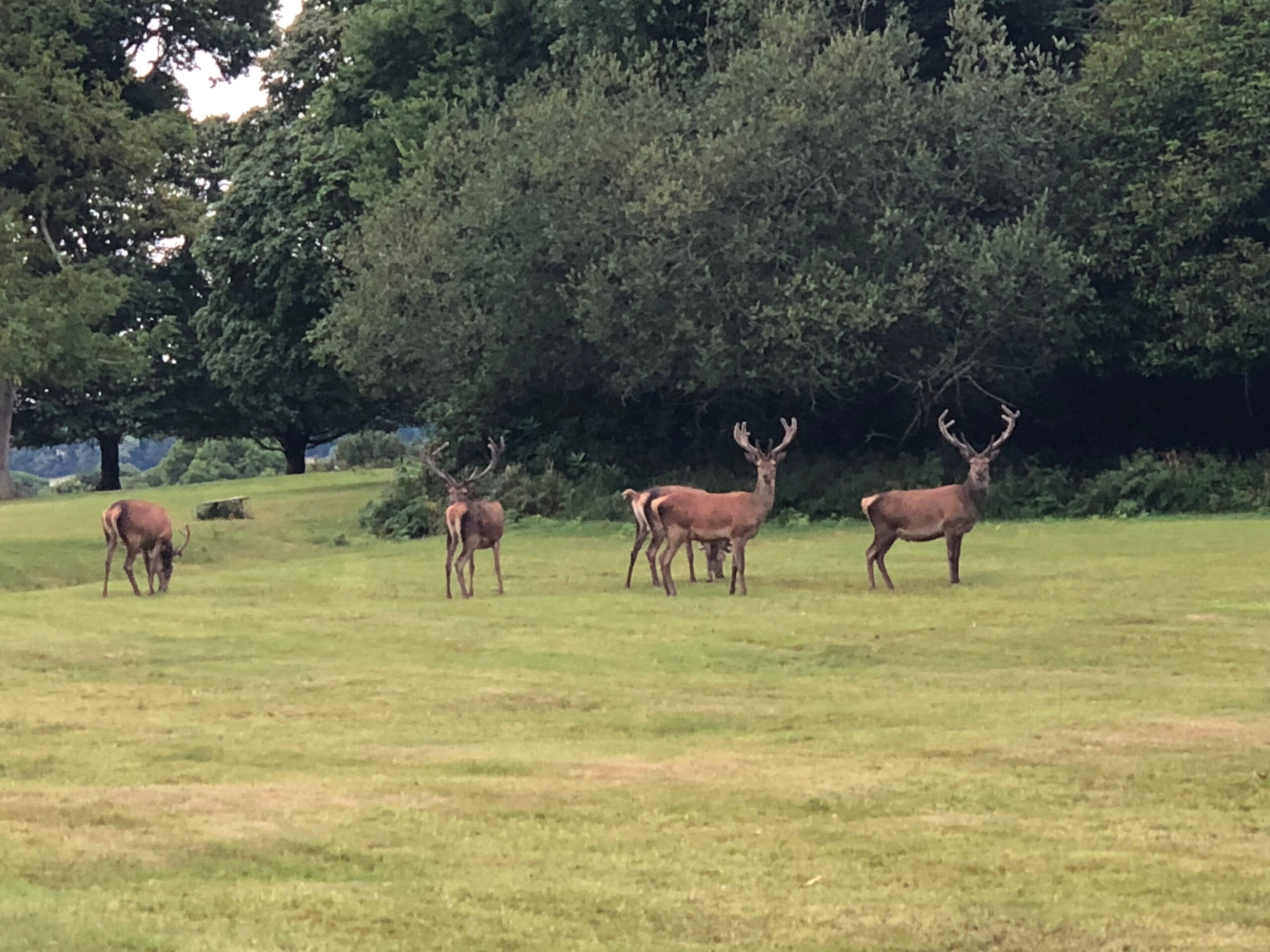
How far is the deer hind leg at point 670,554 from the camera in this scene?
67.5ft

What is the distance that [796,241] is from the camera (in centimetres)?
3111

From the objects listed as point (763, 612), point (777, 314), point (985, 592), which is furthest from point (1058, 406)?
point (763, 612)

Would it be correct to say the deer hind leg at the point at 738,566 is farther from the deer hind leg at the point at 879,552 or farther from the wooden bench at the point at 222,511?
the wooden bench at the point at 222,511

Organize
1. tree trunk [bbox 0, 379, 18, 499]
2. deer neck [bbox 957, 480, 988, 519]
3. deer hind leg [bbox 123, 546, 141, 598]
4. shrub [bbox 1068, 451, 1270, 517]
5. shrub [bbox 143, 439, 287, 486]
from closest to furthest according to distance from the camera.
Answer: deer neck [bbox 957, 480, 988, 519], deer hind leg [bbox 123, 546, 141, 598], shrub [bbox 1068, 451, 1270, 517], tree trunk [bbox 0, 379, 18, 499], shrub [bbox 143, 439, 287, 486]

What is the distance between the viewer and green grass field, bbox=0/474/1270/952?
25.7 ft

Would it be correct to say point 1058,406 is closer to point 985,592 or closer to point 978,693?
point 985,592

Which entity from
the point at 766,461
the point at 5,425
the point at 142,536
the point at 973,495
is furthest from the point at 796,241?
the point at 5,425

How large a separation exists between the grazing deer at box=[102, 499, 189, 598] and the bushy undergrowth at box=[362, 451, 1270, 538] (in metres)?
11.2

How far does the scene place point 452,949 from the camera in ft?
24.1

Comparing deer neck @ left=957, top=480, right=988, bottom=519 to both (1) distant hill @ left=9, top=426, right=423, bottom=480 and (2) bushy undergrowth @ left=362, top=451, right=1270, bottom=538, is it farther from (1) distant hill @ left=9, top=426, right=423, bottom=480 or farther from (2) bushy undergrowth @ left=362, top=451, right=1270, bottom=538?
(1) distant hill @ left=9, top=426, right=423, bottom=480

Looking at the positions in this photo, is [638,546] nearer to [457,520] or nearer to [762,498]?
[762,498]

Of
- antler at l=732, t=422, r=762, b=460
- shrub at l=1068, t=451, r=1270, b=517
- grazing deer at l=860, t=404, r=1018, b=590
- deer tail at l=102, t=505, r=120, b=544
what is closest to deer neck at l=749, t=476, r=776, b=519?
antler at l=732, t=422, r=762, b=460

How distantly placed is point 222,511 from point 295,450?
24.7m

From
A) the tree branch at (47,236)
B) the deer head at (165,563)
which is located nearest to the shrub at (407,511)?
the tree branch at (47,236)
